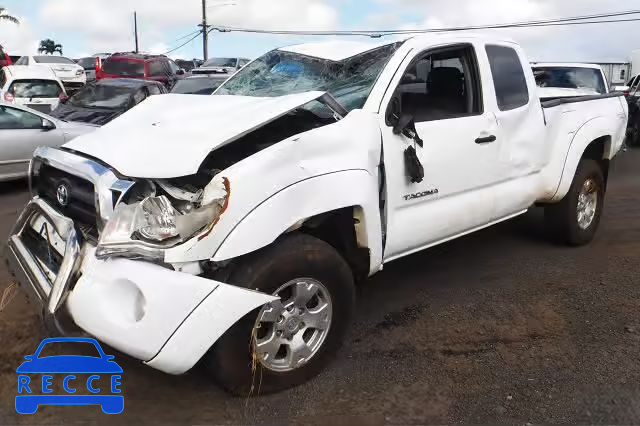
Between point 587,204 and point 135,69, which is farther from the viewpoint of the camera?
point 135,69

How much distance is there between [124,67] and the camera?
63.5 feet

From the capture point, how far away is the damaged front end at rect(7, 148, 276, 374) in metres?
2.70

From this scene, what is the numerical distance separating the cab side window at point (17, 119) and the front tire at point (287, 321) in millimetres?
6954

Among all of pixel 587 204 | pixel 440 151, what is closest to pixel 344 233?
pixel 440 151

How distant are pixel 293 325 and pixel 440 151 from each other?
5.25ft

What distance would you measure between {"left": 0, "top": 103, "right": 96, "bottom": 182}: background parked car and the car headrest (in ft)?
20.4

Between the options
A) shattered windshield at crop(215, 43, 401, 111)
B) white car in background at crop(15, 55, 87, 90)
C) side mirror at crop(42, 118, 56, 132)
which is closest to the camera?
shattered windshield at crop(215, 43, 401, 111)

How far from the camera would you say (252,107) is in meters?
3.49

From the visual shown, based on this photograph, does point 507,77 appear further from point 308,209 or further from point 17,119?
point 17,119

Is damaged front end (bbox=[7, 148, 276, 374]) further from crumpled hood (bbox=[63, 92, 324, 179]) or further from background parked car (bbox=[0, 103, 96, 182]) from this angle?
background parked car (bbox=[0, 103, 96, 182])

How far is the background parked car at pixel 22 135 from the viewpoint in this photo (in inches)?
327

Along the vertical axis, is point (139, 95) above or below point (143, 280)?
below

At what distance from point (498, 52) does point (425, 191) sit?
1583mm

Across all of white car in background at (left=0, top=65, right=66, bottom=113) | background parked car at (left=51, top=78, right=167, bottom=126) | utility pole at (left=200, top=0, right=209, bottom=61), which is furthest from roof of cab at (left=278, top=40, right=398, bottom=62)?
utility pole at (left=200, top=0, right=209, bottom=61)
